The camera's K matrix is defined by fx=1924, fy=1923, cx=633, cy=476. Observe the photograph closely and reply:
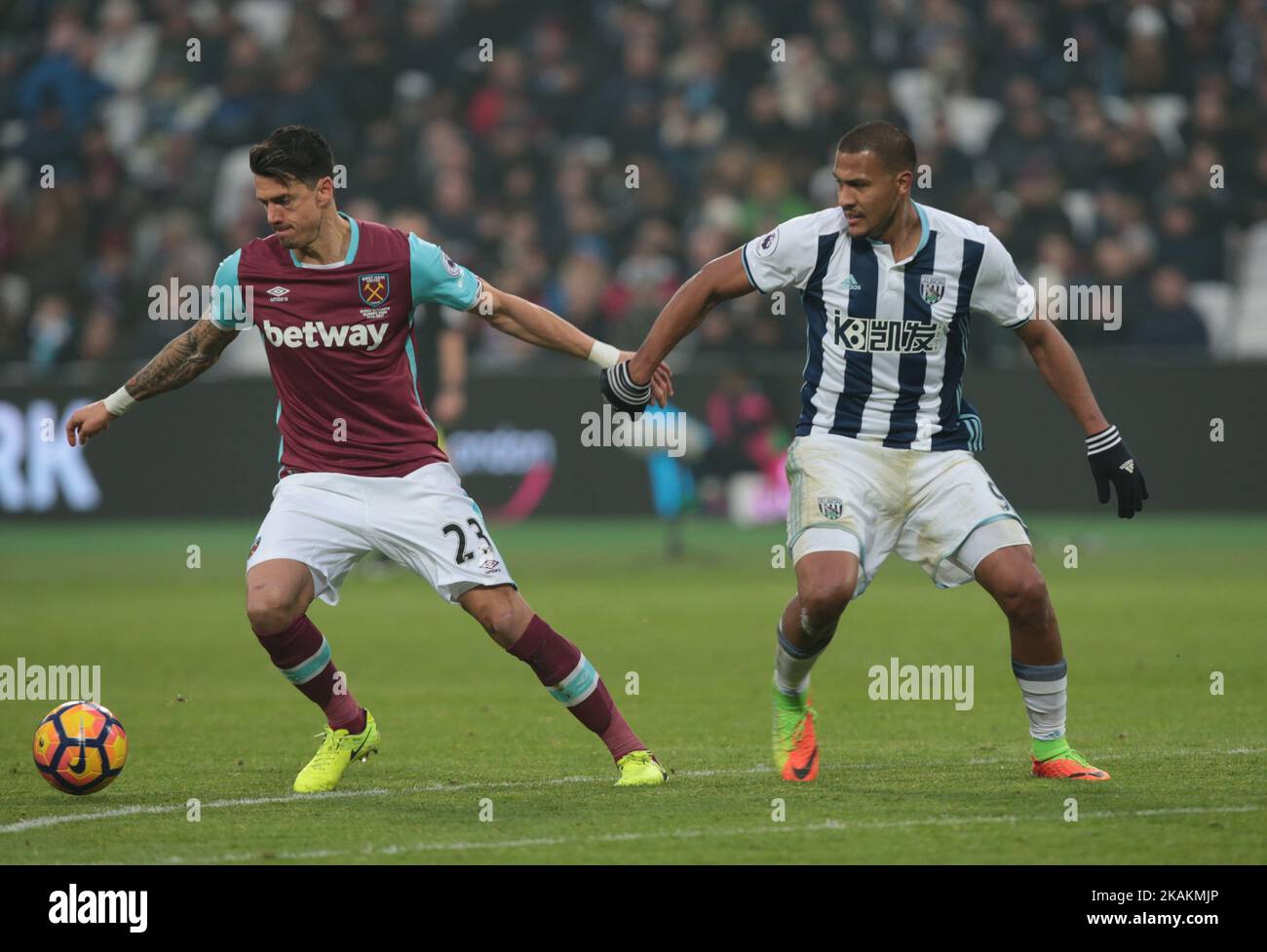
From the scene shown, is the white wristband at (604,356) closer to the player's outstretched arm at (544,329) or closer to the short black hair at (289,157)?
the player's outstretched arm at (544,329)

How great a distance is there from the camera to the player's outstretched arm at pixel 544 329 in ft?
22.1

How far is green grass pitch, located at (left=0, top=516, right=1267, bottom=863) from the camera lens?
561 cm

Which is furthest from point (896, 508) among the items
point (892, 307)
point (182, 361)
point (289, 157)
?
point (182, 361)

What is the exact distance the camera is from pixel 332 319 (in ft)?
22.0

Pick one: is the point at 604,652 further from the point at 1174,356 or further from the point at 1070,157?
the point at 1070,157

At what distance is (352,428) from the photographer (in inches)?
267

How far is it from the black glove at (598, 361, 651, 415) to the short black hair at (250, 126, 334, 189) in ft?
3.99

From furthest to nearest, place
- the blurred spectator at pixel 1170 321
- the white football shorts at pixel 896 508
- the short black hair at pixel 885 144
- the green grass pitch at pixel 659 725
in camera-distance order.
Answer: the blurred spectator at pixel 1170 321 < the white football shorts at pixel 896 508 < the short black hair at pixel 885 144 < the green grass pitch at pixel 659 725

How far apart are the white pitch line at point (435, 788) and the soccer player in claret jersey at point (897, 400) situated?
330 millimetres

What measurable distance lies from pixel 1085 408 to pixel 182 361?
127 inches

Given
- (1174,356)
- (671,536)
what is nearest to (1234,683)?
(671,536)

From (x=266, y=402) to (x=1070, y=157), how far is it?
8.56 metres

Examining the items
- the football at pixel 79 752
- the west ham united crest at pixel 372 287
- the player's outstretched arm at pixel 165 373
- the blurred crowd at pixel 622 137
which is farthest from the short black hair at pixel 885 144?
the blurred crowd at pixel 622 137
